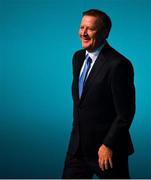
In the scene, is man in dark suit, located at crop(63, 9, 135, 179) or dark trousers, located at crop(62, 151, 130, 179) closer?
man in dark suit, located at crop(63, 9, 135, 179)

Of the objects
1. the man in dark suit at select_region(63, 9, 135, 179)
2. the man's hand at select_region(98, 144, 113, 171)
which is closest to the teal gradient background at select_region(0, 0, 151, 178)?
the man in dark suit at select_region(63, 9, 135, 179)

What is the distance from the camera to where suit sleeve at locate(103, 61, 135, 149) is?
1.96 meters

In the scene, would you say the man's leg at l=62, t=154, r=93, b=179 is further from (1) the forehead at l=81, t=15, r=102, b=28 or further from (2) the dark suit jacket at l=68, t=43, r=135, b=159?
(1) the forehead at l=81, t=15, r=102, b=28

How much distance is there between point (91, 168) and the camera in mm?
2145

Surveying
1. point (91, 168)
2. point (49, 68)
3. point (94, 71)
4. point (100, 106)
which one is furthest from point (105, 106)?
point (49, 68)

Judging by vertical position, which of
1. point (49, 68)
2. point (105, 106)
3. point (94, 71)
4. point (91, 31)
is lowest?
point (105, 106)

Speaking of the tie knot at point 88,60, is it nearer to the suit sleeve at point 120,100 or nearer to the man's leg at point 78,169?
the suit sleeve at point 120,100

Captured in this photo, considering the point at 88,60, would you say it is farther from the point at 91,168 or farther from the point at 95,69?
the point at 91,168

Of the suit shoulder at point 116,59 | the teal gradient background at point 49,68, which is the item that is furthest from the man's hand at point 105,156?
the teal gradient background at point 49,68

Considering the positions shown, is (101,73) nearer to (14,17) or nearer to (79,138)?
(79,138)

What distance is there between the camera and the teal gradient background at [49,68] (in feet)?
10.8

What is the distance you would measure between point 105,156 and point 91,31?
526 millimetres

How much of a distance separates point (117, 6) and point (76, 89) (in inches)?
51.7

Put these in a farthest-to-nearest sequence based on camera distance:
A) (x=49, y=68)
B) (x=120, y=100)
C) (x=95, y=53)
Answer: (x=49, y=68), (x=95, y=53), (x=120, y=100)
